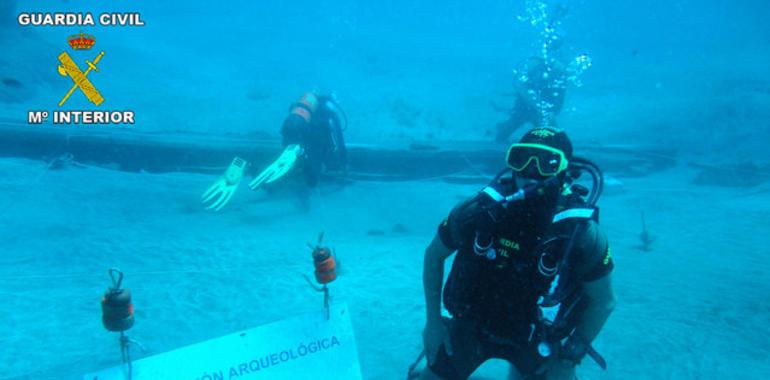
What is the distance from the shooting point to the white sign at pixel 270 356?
2.85 metres

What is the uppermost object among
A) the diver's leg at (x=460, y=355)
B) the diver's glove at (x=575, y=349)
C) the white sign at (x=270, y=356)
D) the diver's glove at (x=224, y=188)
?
the diver's glove at (x=224, y=188)

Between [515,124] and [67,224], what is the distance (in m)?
12.8

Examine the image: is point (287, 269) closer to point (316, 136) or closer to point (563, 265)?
point (316, 136)

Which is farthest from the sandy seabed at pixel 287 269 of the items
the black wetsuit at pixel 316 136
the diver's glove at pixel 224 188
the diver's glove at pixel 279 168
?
the black wetsuit at pixel 316 136

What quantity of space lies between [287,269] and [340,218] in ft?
9.68

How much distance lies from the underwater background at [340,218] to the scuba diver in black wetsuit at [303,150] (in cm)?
59

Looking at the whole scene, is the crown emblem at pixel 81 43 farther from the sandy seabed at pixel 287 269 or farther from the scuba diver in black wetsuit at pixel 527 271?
the scuba diver in black wetsuit at pixel 527 271

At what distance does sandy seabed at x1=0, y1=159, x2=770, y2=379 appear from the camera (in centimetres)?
492

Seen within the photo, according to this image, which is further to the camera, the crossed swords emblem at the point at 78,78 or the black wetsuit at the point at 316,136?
the crossed swords emblem at the point at 78,78

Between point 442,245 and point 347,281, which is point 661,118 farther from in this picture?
point 442,245

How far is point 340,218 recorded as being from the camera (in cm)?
990

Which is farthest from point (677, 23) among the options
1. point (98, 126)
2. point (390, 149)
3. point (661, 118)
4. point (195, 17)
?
point (98, 126)

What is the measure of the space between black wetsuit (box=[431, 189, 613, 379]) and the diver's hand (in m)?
0.05

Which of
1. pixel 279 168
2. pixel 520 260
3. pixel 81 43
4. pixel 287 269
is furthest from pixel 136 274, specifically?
pixel 81 43
